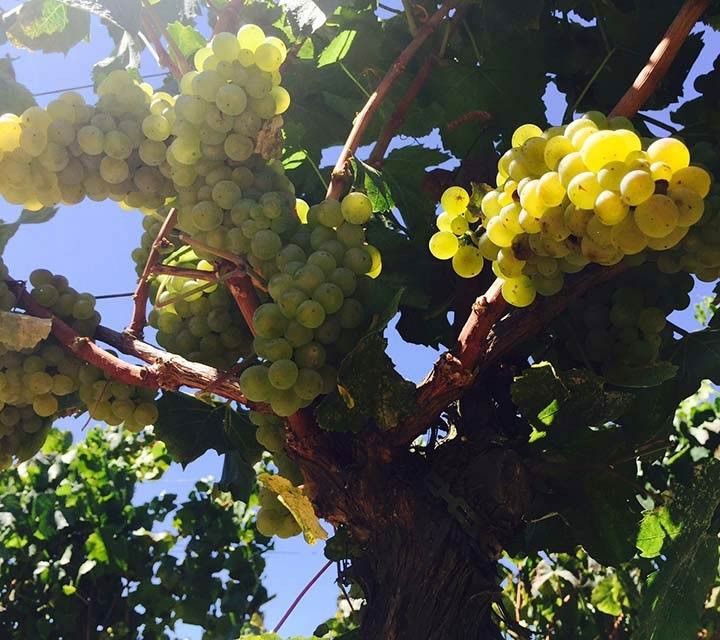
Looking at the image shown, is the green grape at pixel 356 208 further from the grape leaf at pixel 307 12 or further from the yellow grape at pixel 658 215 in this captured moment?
the yellow grape at pixel 658 215

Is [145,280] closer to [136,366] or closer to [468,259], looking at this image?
[136,366]

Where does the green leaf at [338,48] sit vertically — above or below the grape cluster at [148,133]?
above

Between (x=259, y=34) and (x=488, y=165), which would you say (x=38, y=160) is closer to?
(x=259, y=34)

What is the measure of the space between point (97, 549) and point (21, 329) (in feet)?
8.02

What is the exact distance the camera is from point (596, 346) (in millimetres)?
1824

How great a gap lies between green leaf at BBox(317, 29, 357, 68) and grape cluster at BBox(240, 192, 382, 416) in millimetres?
769

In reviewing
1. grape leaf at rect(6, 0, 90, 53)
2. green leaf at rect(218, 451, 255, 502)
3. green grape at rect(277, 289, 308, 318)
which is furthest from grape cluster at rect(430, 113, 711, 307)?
grape leaf at rect(6, 0, 90, 53)

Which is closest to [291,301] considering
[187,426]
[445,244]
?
[445,244]

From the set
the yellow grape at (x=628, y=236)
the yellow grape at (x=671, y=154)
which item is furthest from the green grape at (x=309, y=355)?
the yellow grape at (x=671, y=154)

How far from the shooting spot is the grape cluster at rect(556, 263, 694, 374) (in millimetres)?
1779

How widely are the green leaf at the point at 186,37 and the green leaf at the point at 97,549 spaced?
8.54ft

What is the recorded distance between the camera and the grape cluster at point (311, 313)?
149 centimetres

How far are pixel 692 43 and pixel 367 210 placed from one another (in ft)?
3.79

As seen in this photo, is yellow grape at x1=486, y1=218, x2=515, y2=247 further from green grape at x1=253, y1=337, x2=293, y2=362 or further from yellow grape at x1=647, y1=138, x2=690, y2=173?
green grape at x1=253, y1=337, x2=293, y2=362
